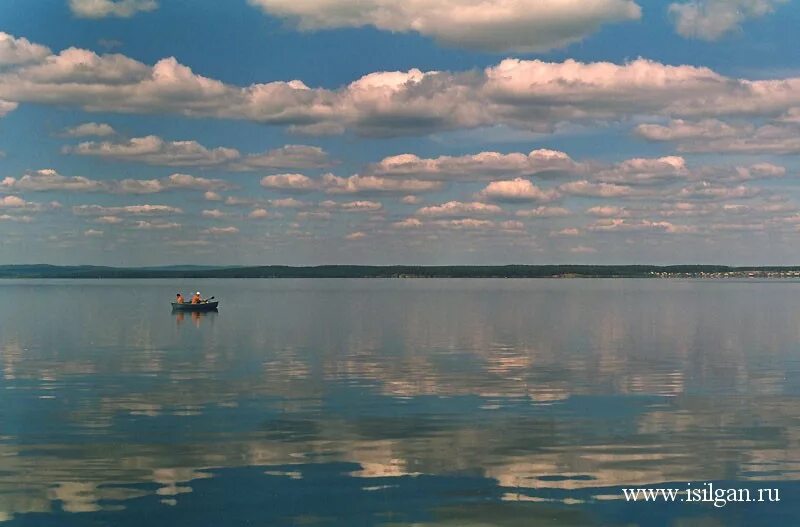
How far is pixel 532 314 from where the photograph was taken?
427ft

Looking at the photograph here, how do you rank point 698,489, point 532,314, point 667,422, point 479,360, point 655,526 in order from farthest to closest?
point 532,314 → point 479,360 → point 667,422 → point 698,489 → point 655,526

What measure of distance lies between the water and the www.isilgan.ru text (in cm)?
30

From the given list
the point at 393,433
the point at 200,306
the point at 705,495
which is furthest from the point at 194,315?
the point at 705,495

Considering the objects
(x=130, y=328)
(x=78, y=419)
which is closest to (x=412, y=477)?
(x=78, y=419)

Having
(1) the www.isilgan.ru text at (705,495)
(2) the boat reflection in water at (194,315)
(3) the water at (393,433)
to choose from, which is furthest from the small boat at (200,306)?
(1) the www.isilgan.ru text at (705,495)

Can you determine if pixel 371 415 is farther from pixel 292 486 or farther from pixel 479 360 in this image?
pixel 479 360

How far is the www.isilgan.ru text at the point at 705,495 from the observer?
26078 millimetres

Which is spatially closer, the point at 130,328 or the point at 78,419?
the point at 78,419

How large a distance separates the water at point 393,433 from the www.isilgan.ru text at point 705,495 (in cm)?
30

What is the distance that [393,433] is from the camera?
117 feet

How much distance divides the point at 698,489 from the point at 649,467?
255 centimetres

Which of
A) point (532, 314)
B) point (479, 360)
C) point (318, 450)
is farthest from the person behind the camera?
point (532, 314)

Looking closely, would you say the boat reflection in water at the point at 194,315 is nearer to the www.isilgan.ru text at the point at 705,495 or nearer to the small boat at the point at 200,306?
the small boat at the point at 200,306

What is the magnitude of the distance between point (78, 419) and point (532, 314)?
9618cm
